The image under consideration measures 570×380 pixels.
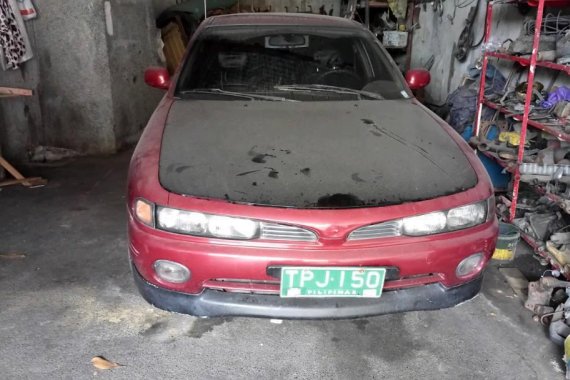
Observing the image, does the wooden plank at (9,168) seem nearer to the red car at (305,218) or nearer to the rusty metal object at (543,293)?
the red car at (305,218)

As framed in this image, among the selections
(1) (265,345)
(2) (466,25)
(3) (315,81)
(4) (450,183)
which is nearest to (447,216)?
(4) (450,183)

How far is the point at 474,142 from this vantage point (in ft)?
13.5

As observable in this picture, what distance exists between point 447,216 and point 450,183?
0.18 meters

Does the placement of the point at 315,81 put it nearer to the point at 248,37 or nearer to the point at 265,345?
the point at 248,37

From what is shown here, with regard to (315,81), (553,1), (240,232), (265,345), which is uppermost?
(553,1)

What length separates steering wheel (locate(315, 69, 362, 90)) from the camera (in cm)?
307

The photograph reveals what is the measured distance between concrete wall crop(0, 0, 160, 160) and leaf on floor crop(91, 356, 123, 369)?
366cm

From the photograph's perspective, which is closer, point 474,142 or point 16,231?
point 16,231

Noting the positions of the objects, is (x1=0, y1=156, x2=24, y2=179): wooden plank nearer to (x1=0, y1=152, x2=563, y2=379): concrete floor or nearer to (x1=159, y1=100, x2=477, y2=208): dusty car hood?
(x1=0, y1=152, x2=563, y2=379): concrete floor

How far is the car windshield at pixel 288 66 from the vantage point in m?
2.96

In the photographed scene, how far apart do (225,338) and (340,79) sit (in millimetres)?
1710

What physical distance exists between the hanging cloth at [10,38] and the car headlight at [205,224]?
12.3 ft

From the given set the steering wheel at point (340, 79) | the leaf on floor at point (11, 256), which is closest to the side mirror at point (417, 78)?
the steering wheel at point (340, 79)

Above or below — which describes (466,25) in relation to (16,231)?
above
